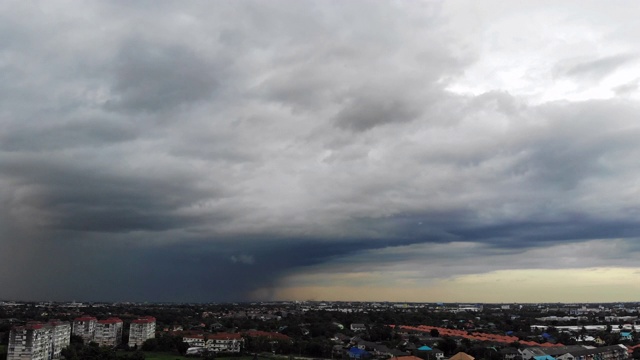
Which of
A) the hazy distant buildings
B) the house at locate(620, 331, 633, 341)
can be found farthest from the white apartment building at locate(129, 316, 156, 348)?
the house at locate(620, 331, 633, 341)

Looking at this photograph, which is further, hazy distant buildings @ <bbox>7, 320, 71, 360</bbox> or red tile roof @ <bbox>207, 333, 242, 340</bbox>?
red tile roof @ <bbox>207, 333, 242, 340</bbox>

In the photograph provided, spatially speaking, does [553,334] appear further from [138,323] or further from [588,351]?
[138,323]

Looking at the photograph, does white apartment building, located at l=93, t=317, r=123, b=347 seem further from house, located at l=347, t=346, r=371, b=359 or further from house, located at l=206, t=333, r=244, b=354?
house, located at l=347, t=346, r=371, b=359

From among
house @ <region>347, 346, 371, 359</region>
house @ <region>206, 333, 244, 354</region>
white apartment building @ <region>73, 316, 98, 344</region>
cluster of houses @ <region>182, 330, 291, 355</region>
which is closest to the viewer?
house @ <region>347, 346, 371, 359</region>

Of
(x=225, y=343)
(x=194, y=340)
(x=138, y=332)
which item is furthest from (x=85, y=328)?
(x=225, y=343)

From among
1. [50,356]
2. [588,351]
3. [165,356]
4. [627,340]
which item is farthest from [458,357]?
[50,356]

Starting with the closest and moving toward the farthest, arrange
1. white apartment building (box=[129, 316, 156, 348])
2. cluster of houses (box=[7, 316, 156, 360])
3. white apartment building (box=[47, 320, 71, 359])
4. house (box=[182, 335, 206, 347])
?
cluster of houses (box=[7, 316, 156, 360])
white apartment building (box=[47, 320, 71, 359])
house (box=[182, 335, 206, 347])
white apartment building (box=[129, 316, 156, 348])
